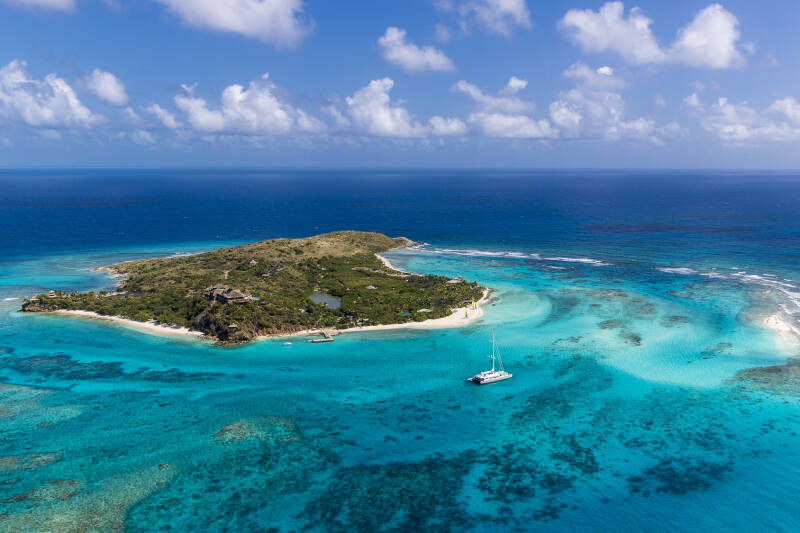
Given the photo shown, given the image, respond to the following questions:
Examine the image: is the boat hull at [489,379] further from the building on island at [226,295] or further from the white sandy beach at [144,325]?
the white sandy beach at [144,325]

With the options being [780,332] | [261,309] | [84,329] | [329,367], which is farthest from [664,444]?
[84,329]

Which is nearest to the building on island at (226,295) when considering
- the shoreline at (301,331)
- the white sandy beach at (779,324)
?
the shoreline at (301,331)

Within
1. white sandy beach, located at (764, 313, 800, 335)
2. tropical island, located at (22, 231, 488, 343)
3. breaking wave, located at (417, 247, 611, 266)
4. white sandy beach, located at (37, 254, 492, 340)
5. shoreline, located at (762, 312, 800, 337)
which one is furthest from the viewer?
breaking wave, located at (417, 247, 611, 266)

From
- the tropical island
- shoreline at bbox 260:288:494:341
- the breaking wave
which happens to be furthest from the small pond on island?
the breaking wave

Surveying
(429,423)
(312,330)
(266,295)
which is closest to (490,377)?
(429,423)

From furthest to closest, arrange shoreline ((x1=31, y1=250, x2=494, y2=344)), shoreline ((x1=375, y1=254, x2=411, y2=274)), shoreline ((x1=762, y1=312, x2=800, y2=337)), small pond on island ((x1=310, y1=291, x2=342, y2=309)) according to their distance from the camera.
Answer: shoreline ((x1=375, y1=254, x2=411, y2=274)) < small pond on island ((x1=310, y1=291, x2=342, y2=309)) < shoreline ((x1=31, y1=250, x2=494, y2=344)) < shoreline ((x1=762, y1=312, x2=800, y2=337))

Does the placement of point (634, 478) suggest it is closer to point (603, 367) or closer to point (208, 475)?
point (603, 367)

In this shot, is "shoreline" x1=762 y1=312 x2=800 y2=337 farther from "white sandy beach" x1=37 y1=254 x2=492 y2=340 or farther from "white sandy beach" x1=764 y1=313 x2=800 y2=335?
"white sandy beach" x1=37 y1=254 x2=492 y2=340
